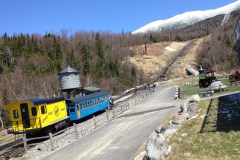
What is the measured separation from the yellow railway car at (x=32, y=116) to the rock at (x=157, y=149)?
1471cm

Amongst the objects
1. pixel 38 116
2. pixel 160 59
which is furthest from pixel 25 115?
pixel 160 59

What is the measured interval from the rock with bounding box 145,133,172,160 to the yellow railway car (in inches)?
579

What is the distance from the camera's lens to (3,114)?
58875 millimetres

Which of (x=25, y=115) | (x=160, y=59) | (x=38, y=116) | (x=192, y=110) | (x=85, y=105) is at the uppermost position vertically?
(x=160, y=59)

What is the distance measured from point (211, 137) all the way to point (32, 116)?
53.8ft

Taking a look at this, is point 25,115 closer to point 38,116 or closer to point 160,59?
point 38,116

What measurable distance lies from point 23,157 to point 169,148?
1095 centimetres

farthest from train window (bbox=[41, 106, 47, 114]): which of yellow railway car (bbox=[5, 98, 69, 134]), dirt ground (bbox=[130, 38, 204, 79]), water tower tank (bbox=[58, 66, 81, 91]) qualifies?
dirt ground (bbox=[130, 38, 204, 79])

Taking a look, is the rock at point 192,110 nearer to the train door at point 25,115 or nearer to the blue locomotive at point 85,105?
the train door at point 25,115

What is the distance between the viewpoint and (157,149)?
465 inches

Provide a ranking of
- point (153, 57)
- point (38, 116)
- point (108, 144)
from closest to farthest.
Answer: point (108, 144)
point (38, 116)
point (153, 57)

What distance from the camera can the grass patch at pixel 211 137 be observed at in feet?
35.9

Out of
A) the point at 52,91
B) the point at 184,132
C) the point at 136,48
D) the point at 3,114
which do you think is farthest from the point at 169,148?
the point at 136,48

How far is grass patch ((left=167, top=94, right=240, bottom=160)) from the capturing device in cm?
1094
